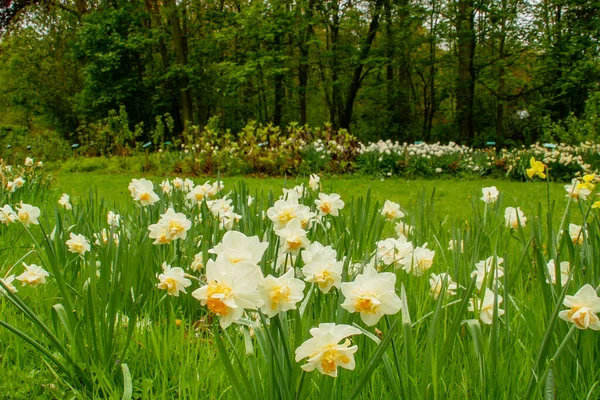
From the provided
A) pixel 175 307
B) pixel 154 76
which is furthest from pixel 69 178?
pixel 154 76

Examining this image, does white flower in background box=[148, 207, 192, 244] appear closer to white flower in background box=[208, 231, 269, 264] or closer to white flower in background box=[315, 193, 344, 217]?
white flower in background box=[315, 193, 344, 217]

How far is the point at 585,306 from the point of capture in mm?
894

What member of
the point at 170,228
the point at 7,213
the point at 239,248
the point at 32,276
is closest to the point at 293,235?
the point at 239,248

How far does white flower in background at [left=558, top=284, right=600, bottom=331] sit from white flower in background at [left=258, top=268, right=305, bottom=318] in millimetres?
500

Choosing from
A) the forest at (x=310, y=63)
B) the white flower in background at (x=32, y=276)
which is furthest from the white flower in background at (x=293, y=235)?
the forest at (x=310, y=63)

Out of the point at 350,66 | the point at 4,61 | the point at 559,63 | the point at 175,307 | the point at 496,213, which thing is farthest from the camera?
the point at 4,61

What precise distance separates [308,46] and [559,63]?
8.51 m

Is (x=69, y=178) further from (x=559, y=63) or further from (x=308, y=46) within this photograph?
(x=559, y=63)

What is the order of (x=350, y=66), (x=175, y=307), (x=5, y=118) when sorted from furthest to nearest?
(x=5, y=118) → (x=350, y=66) → (x=175, y=307)

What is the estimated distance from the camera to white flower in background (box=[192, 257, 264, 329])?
74 centimetres

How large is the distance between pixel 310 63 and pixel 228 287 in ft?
58.5

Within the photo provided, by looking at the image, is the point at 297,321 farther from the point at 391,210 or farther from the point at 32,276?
the point at 391,210

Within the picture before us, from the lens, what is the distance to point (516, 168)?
952cm

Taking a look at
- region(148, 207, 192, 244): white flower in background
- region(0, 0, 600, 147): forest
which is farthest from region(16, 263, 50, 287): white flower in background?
region(0, 0, 600, 147): forest
